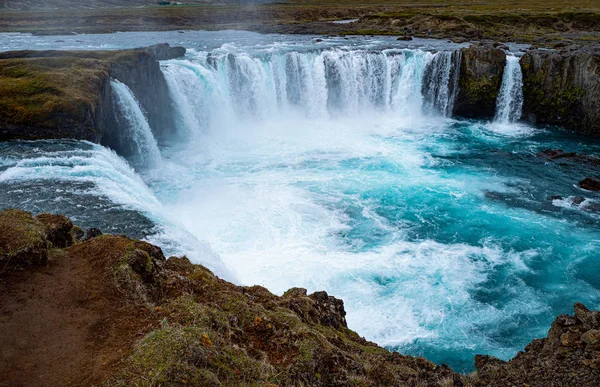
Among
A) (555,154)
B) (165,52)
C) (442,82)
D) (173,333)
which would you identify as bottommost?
(555,154)

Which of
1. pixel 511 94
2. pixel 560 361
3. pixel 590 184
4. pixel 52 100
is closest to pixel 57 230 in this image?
pixel 560 361

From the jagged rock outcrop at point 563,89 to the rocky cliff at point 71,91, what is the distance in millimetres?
27134

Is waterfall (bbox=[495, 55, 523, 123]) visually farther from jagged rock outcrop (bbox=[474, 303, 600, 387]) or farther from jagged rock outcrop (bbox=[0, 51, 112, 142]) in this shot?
jagged rock outcrop (bbox=[474, 303, 600, 387])

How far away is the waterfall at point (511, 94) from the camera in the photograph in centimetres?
3569

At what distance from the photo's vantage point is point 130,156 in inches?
1009

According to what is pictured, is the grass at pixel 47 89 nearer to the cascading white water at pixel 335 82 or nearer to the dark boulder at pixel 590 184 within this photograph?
the cascading white water at pixel 335 82

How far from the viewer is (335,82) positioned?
3772 cm

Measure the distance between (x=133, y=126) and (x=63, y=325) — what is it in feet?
65.3

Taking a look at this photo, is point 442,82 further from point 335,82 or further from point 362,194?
point 362,194

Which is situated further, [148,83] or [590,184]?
[148,83]

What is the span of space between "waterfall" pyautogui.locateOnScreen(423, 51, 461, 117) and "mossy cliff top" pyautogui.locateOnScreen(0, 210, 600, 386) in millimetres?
29842

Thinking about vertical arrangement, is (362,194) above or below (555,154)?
below

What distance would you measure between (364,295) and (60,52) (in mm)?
23433

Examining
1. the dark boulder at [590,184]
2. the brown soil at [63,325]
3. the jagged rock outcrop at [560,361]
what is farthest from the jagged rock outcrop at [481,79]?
the brown soil at [63,325]
